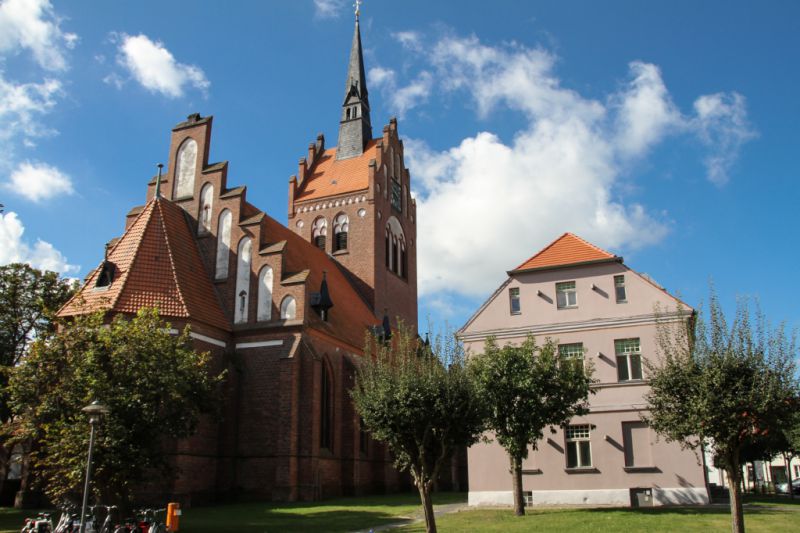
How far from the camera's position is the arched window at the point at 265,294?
29250mm

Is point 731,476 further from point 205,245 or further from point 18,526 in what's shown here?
point 205,245

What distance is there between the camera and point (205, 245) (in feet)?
102

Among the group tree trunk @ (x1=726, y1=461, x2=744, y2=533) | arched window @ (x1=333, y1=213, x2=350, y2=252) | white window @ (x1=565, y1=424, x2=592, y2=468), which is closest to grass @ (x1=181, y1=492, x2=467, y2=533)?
white window @ (x1=565, y1=424, x2=592, y2=468)

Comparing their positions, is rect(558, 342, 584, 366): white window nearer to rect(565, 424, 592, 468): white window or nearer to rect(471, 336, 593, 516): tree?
rect(565, 424, 592, 468): white window

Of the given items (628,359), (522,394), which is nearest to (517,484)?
(522,394)

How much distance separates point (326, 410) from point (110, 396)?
15530 millimetres

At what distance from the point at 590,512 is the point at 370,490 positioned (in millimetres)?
16825

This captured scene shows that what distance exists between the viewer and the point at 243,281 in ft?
98.3

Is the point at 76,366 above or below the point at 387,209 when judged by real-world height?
below

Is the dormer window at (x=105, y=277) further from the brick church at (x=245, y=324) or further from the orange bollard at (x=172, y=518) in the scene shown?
the orange bollard at (x=172, y=518)

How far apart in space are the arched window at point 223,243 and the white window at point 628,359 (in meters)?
16.8

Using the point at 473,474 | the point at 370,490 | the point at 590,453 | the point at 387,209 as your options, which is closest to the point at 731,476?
the point at 590,453

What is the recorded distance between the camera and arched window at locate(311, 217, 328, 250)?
4566 centimetres

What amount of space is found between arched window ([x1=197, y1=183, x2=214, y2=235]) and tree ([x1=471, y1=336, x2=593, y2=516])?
16.5 meters
